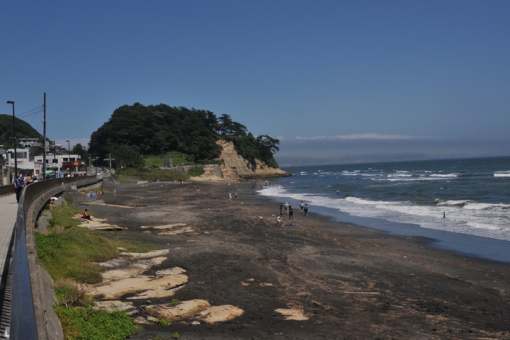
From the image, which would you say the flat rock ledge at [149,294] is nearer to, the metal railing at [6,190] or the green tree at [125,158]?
the metal railing at [6,190]

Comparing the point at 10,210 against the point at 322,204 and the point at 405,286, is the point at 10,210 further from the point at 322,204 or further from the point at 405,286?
the point at 322,204

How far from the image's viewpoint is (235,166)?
123 m

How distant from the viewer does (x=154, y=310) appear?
375 inches

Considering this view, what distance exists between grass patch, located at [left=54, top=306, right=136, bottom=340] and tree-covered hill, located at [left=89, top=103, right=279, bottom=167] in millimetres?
95733

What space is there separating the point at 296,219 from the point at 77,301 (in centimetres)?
2386

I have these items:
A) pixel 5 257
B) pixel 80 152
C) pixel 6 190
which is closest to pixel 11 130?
pixel 80 152

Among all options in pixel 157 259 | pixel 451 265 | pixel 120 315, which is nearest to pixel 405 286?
pixel 451 265

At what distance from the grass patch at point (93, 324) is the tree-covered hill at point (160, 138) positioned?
314 feet

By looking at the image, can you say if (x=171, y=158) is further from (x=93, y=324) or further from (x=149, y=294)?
(x=93, y=324)

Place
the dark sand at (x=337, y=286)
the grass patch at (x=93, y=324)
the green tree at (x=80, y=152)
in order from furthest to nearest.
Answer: the green tree at (x=80, y=152) < the dark sand at (x=337, y=286) < the grass patch at (x=93, y=324)

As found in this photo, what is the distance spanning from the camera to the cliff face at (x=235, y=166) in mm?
117375

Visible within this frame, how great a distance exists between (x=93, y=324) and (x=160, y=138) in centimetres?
11137

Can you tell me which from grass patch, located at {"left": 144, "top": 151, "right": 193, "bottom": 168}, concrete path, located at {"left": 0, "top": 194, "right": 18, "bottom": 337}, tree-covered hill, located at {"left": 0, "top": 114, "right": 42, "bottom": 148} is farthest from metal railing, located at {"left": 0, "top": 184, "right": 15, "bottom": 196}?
tree-covered hill, located at {"left": 0, "top": 114, "right": 42, "bottom": 148}

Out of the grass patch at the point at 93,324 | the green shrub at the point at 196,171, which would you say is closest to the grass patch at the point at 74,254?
the grass patch at the point at 93,324
